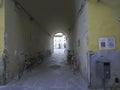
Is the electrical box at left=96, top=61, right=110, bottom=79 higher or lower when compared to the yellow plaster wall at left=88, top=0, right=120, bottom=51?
lower

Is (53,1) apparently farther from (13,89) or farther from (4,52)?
(13,89)

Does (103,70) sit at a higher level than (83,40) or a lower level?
lower

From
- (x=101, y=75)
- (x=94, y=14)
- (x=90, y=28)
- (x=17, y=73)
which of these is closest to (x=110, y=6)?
(x=94, y=14)

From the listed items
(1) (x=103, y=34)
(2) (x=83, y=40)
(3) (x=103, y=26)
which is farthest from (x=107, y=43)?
(2) (x=83, y=40)

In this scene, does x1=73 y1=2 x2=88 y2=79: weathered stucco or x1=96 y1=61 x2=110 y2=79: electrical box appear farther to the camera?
x1=73 y1=2 x2=88 y2=79: weathered stucco

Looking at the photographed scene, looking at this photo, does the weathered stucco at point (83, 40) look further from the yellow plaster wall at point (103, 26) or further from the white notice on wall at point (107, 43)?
the white notice on wall at point (107, 43)

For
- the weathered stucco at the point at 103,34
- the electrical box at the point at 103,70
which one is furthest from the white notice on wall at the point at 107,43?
the electrical box at the point at 103,70

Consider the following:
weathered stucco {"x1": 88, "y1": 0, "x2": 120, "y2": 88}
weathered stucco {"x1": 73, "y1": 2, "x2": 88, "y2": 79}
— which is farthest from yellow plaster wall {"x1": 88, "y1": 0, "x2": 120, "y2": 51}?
weathered stucco {"x1": 73, "y1": 2, "x2": 88, "y2": 79}

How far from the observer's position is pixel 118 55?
4594mm

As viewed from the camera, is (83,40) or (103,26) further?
(83,40)

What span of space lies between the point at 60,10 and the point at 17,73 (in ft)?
11.9

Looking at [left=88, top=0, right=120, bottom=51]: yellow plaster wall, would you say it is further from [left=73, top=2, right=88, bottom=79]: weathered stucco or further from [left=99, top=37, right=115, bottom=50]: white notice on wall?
[left=73, top=2, right=88, bottom=79]: weathered stucco

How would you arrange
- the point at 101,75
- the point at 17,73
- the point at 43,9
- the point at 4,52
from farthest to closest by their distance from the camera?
the point at 43,9 < the point at 17,73 < the point at 4,52 < the point at 101,75

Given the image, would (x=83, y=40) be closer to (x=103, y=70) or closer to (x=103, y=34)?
(x=103, y=34)
